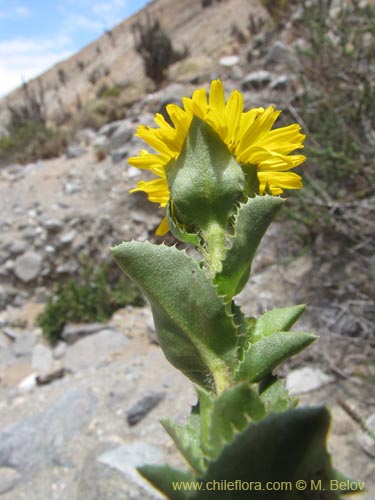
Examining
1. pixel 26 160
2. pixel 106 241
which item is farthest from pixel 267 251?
pixel 26 160

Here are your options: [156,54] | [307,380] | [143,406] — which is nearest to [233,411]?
[307,380]

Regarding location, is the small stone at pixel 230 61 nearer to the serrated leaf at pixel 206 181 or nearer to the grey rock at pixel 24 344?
the grey rock at pixel 24 344

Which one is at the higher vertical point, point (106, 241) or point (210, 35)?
point (210, 35)

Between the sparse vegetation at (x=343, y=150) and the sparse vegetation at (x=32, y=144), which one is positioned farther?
the sparse vegetation at (x=32, y=144)

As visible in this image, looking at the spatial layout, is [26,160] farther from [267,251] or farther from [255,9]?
[255,9]

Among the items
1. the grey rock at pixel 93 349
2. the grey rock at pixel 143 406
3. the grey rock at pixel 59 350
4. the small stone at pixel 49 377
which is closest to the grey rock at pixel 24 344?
the grey rock at pixel 59 350

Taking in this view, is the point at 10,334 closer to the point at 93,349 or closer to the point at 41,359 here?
the point at 41,359

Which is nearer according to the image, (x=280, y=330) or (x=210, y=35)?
(x=280, y=330)
